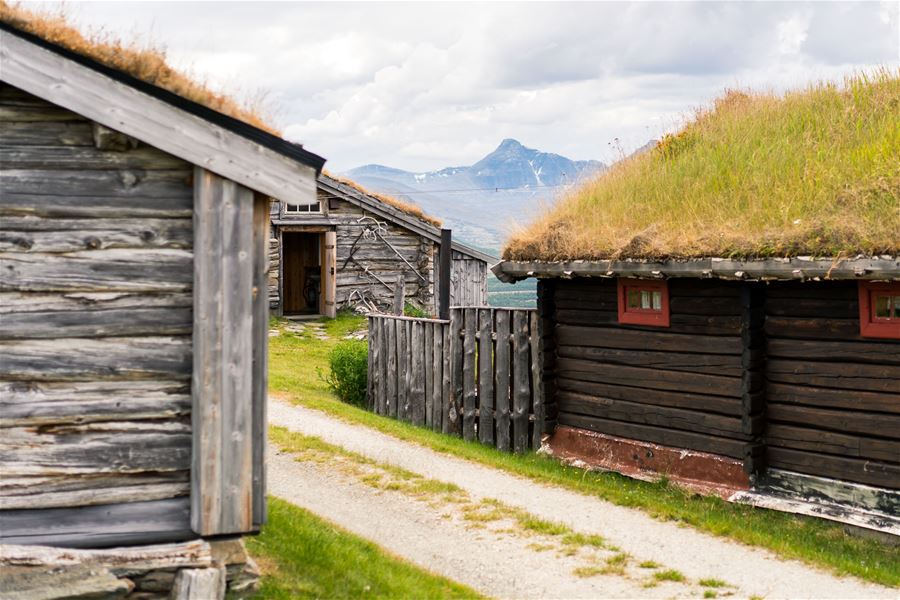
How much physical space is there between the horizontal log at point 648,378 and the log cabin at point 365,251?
14423mm

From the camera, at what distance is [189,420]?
6855 mm

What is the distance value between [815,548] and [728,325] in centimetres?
272

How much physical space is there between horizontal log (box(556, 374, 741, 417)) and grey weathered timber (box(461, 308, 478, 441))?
1.68 m

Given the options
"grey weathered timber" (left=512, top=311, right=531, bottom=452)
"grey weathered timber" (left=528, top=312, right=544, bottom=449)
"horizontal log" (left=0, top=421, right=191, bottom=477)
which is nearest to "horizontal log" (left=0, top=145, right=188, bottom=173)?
"horizontal log" (left=0, top=421, right=191, bottom=477)

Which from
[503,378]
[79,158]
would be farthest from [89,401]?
[503,378]

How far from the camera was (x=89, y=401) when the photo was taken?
22.0 feet

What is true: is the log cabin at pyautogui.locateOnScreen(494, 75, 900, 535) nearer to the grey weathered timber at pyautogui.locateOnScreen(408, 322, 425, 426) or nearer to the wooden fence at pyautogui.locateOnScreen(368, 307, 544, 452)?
the wooden fence at pyautogui.locateOnScreen(368, 307, 544, 452)

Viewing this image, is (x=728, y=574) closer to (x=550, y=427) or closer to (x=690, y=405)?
(x=690, y=405)

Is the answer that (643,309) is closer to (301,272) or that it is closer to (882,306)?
(882,306)

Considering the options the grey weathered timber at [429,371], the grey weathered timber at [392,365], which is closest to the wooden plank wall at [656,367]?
the grey weathered timber at [429,371]

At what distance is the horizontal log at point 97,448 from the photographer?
6.62 meters

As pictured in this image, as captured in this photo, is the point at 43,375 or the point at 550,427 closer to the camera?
the point at 43,375

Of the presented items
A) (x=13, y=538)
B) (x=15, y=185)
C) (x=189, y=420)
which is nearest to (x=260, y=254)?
(x=189, y=420)

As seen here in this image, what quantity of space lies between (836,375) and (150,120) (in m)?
7.26
